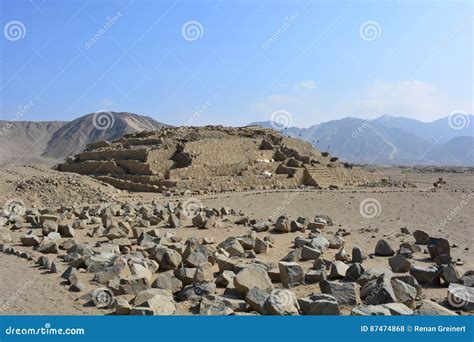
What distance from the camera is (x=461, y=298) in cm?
496

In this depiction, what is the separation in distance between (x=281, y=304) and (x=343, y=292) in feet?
2.70

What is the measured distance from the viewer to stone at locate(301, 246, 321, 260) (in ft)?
23.5

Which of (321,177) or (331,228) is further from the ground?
(321,177)

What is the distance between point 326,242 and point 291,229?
1.76 metres

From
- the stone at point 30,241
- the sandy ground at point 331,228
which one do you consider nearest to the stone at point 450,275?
the sandy ground at point 331,228

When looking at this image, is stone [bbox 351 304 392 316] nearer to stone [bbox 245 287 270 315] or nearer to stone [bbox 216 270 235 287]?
stone [bbox 245 287 270 315]

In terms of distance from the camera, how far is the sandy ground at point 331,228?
5.24 m

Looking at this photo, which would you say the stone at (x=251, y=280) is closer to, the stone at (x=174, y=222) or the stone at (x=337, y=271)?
the stone at (x=337, y=271)

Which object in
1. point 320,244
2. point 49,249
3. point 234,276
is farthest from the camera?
point 320,244

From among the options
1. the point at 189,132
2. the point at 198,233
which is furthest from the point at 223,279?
the point at 189,132

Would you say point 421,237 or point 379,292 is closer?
point 379,292

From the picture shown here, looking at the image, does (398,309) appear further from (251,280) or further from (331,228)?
(331,228)

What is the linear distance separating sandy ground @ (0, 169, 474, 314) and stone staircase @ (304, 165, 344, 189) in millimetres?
5505

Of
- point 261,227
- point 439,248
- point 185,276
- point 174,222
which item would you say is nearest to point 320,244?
point 439,248
